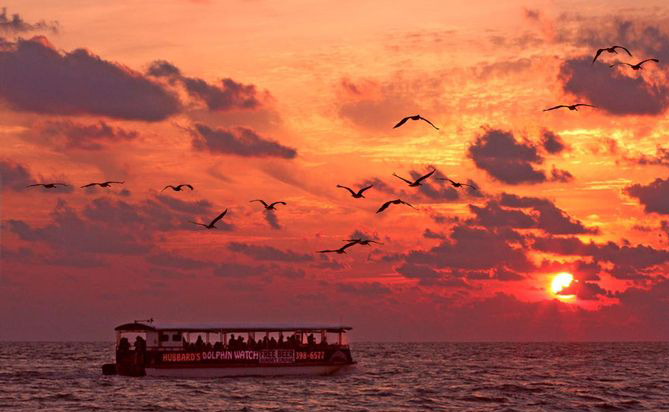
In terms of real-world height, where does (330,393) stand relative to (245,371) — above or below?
below

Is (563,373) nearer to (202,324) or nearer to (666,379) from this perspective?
(666,379)

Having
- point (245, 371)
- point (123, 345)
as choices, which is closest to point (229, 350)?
point (245, 371)

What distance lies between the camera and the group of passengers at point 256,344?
3420 inches

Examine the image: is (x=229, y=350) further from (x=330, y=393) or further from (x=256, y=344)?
(x=330, y=393)

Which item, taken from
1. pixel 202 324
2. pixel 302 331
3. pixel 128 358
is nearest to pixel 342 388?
pixel 302 331

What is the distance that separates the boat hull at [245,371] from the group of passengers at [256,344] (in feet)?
5.59

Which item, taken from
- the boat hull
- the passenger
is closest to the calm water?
the boat hull

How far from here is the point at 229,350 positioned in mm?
87062

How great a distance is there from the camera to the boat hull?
85.0 metres

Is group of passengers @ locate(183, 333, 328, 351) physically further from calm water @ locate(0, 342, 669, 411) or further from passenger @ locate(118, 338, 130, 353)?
passenger @ locate(118, 338, 130, 353)

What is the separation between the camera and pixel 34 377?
3939 inches

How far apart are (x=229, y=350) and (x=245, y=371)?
7.36ft

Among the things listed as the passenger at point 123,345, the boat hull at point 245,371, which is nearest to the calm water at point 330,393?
the boat hull at point 245,371

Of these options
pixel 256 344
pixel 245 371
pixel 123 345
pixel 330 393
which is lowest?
pixel 330 393
